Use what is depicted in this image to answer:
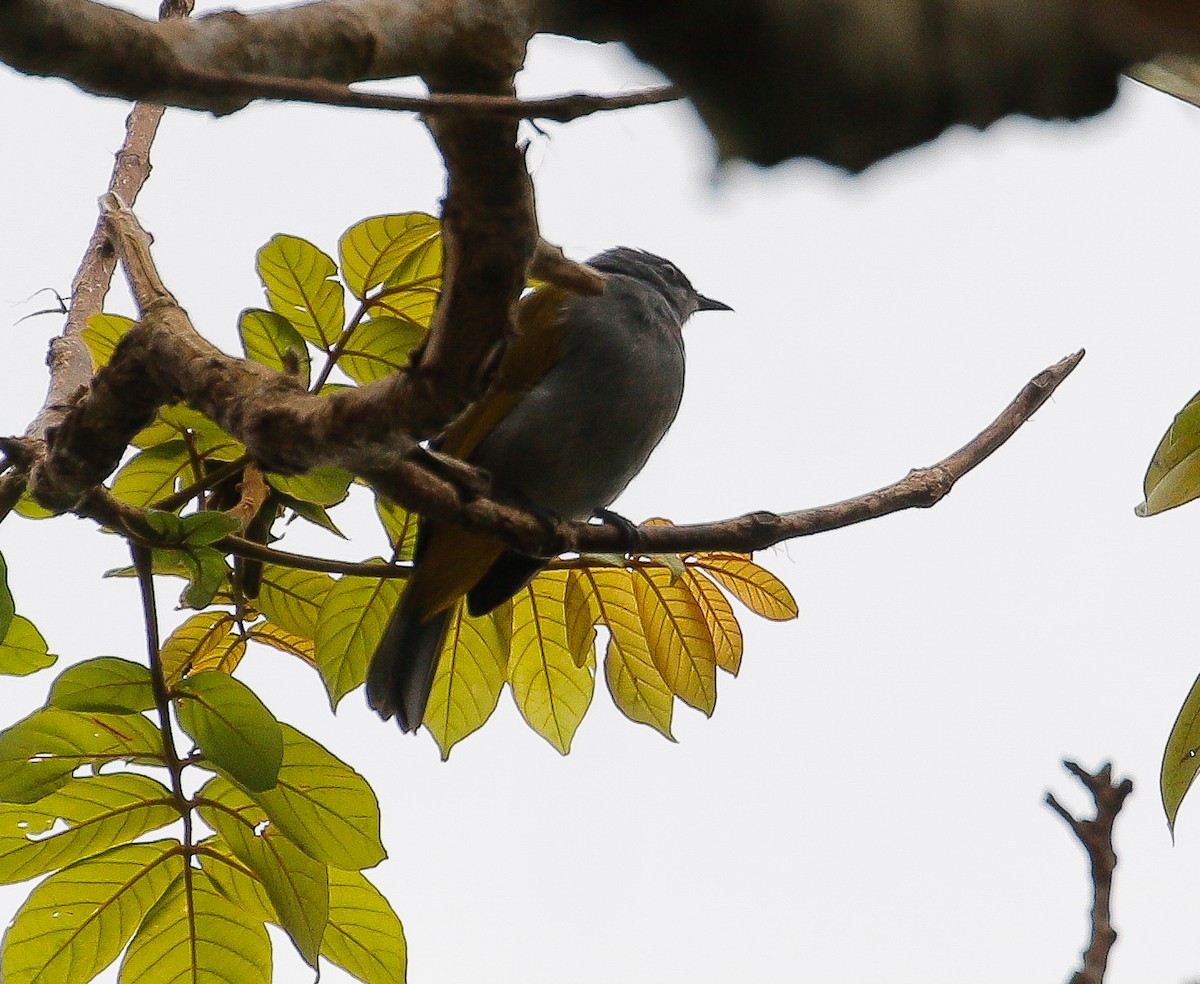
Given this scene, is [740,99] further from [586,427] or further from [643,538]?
[586,427]

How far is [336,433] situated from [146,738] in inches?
29.5

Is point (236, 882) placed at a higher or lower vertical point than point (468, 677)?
lower

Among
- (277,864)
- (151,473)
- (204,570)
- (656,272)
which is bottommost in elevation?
(277,864)

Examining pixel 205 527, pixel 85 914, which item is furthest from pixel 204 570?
pixel 85 914

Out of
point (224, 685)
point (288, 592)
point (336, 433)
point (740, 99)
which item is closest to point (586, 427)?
point (288, 592)

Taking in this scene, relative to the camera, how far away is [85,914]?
1.77 m

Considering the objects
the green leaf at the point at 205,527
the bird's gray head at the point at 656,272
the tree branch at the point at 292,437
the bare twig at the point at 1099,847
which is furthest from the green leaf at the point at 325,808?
the bird's gray head at the point at 656,272

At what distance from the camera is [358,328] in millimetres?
2113

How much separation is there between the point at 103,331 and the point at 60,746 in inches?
26.3

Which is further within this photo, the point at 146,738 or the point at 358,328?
the point at 358,328

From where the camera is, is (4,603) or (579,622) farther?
(579,622)

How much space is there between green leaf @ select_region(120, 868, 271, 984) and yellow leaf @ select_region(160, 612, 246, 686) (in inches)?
20.0

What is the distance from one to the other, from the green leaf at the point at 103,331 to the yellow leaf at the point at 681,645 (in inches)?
39.1

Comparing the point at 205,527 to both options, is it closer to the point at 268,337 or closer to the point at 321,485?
the point at 321,485
